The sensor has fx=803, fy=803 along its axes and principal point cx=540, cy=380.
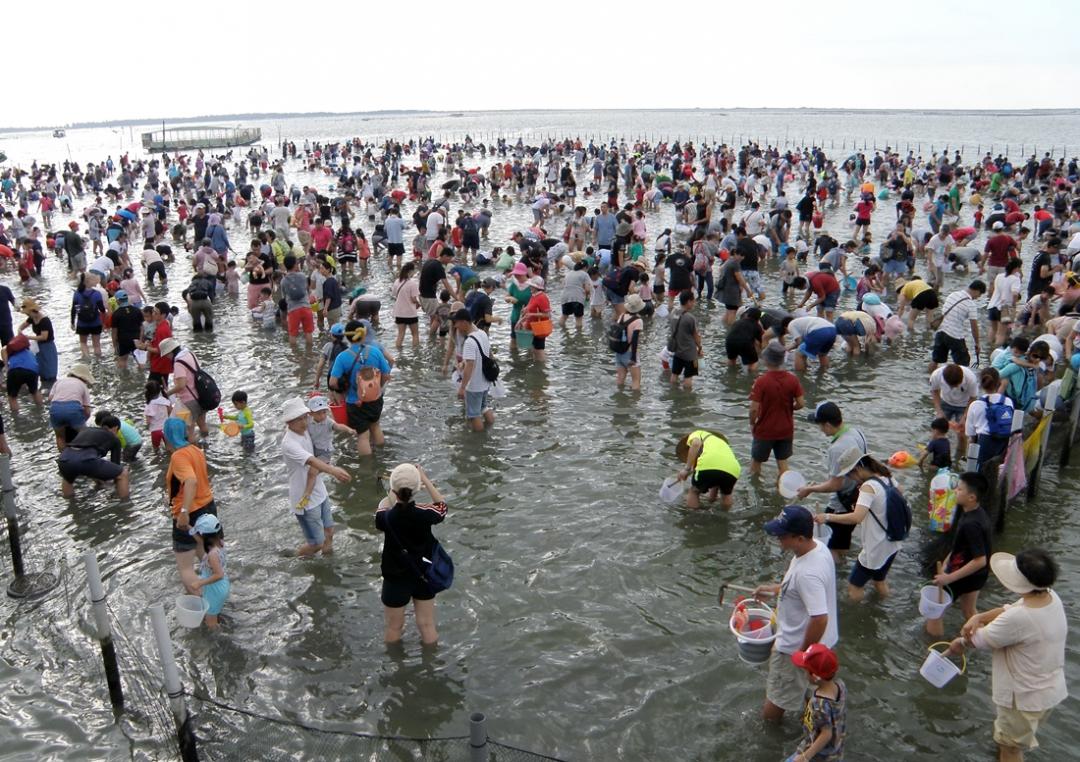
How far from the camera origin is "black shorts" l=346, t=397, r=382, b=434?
31.2 feet

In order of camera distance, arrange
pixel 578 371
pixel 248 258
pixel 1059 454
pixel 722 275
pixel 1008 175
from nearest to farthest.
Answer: pixel 1059 454 < pixel 578 371 < pixel 722 275 < pixel 248 258 < pixel 1008 175

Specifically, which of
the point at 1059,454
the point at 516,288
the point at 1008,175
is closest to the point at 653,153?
the point at 1008,175

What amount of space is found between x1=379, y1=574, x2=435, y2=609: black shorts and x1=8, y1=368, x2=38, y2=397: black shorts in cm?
806

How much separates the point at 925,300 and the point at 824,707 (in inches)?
441

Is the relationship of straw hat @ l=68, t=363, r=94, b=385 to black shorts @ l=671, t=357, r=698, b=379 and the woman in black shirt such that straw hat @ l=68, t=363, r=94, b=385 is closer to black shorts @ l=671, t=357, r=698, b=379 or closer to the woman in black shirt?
the woman in black shirt

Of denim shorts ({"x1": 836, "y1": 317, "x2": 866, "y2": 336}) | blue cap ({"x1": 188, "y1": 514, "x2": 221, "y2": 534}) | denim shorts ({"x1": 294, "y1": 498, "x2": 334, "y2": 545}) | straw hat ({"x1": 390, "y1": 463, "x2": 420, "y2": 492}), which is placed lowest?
denim shorts ({"x1": 294, "y1": 498, "x2": 334, "y2": 545})

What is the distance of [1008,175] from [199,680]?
39.5 metres

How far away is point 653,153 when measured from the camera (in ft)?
165

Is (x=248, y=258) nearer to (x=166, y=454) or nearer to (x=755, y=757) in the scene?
(x=166, y=454)

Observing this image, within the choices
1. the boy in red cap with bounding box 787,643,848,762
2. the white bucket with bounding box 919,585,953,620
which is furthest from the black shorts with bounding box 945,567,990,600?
the boy in red cap with bounding box 787,643,848,762

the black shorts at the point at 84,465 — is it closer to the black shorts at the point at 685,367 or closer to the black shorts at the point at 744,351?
the black shorts at the point at 685,367

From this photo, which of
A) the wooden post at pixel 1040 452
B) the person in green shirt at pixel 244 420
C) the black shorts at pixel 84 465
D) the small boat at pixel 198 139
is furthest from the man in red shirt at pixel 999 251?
the small boat at pixel 198 139

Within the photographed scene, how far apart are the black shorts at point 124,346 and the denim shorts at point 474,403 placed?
638cm

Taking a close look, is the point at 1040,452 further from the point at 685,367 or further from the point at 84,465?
the point at 84,465
